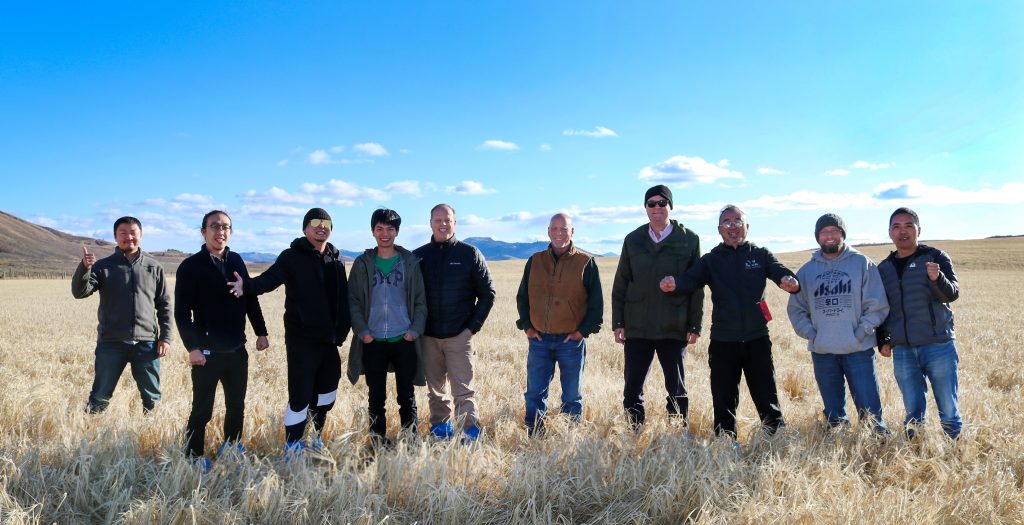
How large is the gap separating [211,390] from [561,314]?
3.20 meters

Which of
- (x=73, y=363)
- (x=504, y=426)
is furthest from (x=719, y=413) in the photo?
(x=73, y=363)

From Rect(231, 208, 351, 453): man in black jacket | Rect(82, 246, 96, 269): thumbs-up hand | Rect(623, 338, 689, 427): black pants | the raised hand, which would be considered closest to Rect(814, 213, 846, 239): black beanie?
Rect(623, 338, 689, 427): black pants

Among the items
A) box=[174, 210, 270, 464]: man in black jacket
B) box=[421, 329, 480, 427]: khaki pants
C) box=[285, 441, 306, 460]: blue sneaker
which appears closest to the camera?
box=[285, 441, 306, 460]: blue sneaker

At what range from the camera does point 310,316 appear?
511 centimetres

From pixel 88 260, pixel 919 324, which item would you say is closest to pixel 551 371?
pixel 919 324

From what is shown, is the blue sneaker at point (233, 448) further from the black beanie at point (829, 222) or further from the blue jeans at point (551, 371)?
the black beanie at point (829, 222)

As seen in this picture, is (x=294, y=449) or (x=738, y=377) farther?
(x=738, y=377)

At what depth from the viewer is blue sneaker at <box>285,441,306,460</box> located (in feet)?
14.7

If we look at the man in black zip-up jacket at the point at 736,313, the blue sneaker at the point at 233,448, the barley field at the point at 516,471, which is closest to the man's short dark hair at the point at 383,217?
the barley field at the point at 516,471

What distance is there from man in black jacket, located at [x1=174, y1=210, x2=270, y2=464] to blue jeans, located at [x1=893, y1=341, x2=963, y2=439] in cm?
588

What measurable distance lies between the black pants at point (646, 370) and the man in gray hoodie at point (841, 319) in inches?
46.4

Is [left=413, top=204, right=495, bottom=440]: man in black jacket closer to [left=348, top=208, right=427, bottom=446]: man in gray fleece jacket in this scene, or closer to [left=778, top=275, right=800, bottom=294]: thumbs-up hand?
[left=348, top=208, right=427, bottom=446]: man in gray fleece jacket

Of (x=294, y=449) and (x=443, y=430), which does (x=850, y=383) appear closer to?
(x=443, y=430)

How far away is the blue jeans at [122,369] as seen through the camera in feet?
19.9
